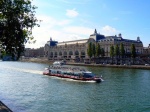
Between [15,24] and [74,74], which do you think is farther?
[74,74]

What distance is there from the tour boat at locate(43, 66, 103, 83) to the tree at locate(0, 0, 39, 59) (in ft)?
108

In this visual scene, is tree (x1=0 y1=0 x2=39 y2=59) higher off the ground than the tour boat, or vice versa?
tree (x1=0 y1=0 x2=39 y2=59)

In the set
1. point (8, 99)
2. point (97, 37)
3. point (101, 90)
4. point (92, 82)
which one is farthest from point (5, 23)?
point (97, 37)

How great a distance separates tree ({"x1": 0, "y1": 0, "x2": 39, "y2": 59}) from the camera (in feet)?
80.2

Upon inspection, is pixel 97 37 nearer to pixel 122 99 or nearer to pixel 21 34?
pixel 122 99

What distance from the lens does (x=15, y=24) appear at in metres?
24.9

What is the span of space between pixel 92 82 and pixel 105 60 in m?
103

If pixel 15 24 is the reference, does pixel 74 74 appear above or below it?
below

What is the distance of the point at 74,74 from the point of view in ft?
213

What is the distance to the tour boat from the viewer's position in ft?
195

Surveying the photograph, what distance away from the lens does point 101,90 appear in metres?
45.6

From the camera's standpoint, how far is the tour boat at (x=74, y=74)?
59406 mm

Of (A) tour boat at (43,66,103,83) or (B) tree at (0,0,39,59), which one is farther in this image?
(A) tour boat at (43,66,103,83)

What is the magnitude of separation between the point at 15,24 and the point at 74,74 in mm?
41063
